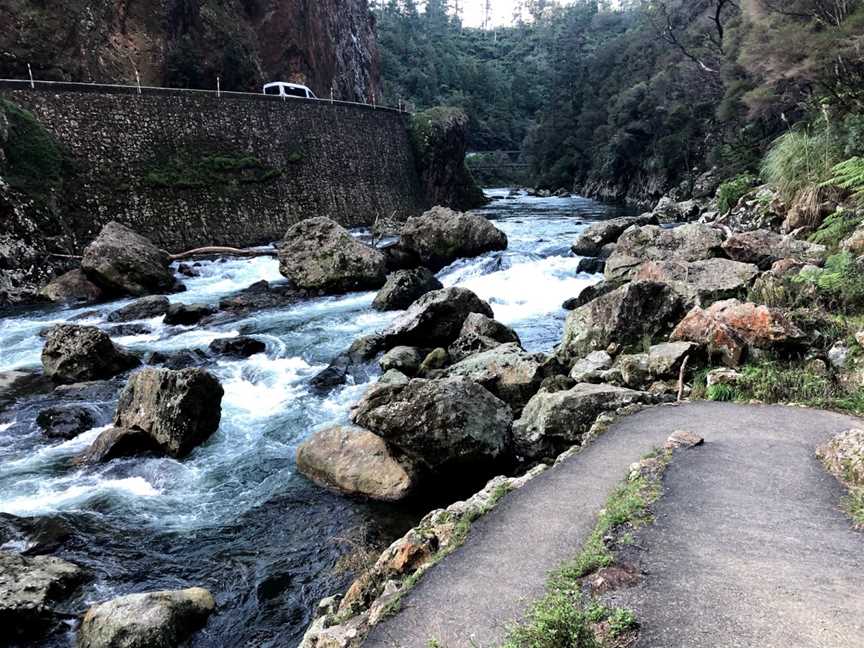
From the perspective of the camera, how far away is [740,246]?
14.6 m

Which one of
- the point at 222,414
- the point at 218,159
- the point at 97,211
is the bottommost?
the point at 222,414

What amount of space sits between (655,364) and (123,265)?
17.7 metres

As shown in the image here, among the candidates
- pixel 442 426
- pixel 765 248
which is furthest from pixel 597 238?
pixel 442 426

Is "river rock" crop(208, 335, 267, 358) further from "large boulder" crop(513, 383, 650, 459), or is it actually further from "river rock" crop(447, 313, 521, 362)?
"large boulder" crop(513, 383, 650, 459)

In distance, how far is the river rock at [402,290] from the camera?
18516 mm

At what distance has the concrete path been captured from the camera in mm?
3715

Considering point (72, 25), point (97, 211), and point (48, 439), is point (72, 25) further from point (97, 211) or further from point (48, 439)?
point (48, 439)

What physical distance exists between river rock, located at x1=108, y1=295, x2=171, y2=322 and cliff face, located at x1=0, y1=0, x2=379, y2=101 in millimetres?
19125

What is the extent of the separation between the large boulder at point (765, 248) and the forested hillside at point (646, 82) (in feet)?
11.0

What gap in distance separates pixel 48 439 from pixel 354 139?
3064 cm

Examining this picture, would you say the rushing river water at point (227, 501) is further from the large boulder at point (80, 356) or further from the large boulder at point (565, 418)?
the large boulder at point (565, 418)

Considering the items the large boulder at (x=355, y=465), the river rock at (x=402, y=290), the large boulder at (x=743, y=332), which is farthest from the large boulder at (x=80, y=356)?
the large boulder at (x=743, y=332)

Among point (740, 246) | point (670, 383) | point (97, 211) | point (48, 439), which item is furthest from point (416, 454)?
point (97, 211)

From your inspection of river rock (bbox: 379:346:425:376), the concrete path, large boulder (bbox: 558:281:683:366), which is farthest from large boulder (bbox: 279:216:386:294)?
the concrete path
